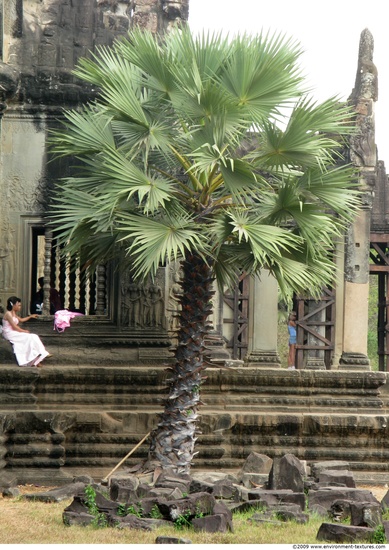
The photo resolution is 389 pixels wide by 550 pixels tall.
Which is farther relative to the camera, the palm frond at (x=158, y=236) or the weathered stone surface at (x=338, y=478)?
the palm frond at (x=158, y=236)

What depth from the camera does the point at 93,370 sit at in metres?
14.0

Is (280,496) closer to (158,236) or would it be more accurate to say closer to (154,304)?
(158,236)

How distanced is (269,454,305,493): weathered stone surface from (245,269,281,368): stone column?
13.1 m

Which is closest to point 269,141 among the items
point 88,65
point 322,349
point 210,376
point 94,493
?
point 88,65

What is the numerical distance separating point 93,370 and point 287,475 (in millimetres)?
3496

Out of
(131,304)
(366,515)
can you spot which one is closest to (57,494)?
(366,515)

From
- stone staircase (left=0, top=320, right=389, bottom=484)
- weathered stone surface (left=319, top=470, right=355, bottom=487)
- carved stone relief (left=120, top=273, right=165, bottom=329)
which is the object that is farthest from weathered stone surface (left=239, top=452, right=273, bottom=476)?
carved stone relief (left=120, top=273, right=165, bottom=329)

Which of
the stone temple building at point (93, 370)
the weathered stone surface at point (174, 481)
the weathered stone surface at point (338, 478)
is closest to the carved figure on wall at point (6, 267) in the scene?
the stone temple building at point (93, 370)

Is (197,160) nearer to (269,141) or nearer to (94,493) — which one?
(269,141)

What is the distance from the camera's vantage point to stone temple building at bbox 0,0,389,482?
538 inches

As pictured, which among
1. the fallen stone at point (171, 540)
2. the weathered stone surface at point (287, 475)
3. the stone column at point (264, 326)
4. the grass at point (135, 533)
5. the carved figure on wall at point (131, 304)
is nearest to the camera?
the fallen stone at point (171, 540)

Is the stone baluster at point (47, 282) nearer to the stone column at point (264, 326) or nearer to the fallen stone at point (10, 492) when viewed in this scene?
the fallen stone at point (10, 492)

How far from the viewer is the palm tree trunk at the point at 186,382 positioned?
12.2m

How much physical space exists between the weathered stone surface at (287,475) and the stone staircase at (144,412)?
248cm
